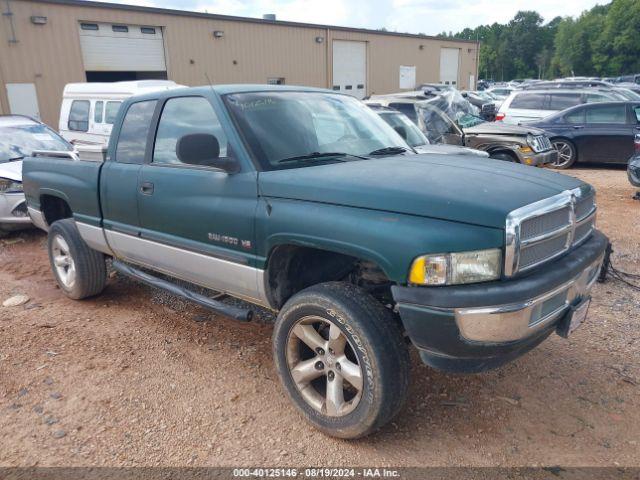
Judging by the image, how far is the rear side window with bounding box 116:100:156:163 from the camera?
398 cm

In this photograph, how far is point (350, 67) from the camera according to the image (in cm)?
2753

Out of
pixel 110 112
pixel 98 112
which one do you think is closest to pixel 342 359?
pixel 110 112

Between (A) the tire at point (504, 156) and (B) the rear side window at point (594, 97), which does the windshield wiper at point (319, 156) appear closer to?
(A) the tire at point (504, 156)

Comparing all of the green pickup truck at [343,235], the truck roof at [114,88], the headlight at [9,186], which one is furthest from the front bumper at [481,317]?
the truck roof at [114,88]

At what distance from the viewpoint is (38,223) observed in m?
5.46

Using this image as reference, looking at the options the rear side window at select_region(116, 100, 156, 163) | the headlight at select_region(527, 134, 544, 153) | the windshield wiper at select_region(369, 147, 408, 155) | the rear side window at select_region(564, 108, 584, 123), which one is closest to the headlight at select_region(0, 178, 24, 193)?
the rear side window at select_region(116, 100, 156, 163)

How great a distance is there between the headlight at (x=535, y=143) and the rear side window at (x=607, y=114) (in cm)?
314

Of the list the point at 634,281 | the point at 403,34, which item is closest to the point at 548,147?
the point at 634,281

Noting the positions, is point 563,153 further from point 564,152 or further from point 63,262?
point 63,262

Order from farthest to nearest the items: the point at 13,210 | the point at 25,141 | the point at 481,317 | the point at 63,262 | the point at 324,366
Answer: the point at 25,141, the point at 13,210, the point at 63,262, the point at 324,366, the point at 481,317

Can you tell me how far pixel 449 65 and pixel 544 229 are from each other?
3707 centimetres

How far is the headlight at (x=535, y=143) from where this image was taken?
9.48 m

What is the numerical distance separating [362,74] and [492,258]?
27591 mm

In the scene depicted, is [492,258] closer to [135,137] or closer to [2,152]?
[135,137]
